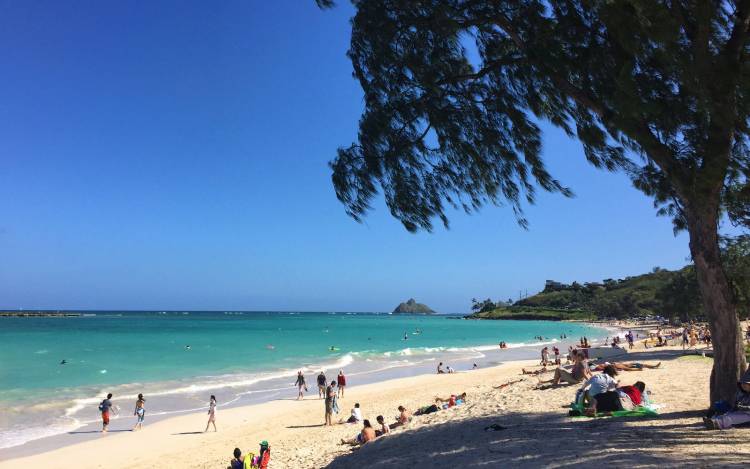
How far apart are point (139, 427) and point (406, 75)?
1477cm

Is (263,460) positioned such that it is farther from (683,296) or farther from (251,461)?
(683,296)

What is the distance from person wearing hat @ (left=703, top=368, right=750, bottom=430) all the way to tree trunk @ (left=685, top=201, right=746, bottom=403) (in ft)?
0.35

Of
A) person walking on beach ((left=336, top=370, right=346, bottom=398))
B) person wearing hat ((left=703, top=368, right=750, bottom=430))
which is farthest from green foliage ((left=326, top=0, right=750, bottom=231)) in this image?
person walking on beach ((left=336, top=370, right=346, bottom=398))

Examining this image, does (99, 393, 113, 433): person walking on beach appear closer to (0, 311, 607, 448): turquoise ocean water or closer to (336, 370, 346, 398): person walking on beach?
(0, 311, 607, 448): turquoise ocean water

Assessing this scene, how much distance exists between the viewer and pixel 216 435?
1446 centimetres

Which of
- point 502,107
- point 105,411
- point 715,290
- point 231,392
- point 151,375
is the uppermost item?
point 502,107

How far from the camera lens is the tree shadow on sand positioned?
17.8 ft

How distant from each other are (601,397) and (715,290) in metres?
3.72

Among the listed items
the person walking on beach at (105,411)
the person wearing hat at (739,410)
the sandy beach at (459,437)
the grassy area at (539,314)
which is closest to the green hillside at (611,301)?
the grassy area at (539,314)

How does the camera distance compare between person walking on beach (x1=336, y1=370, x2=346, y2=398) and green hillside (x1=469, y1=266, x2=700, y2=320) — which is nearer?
person walking on beach (x1=336, y1=370, x2=346, y2=398)

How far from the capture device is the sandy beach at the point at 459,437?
5906mm

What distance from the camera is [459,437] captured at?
831 cm

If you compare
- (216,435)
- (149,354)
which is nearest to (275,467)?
(216,435)

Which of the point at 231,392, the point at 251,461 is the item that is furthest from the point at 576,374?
the point at 231,392
